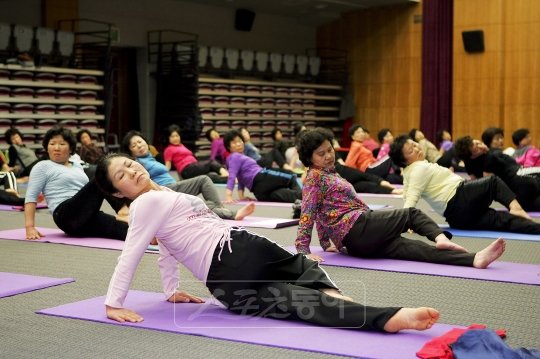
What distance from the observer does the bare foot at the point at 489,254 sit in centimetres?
381

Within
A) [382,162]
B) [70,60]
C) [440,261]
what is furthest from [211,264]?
[70,60]

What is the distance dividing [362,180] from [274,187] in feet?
5.35

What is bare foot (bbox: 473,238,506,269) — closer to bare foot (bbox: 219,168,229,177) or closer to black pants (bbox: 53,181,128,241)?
black pants (bbox: 53,181,128,241)

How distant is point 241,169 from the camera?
7.71 meters

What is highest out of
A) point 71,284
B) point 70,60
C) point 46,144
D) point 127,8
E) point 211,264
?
point 127,8

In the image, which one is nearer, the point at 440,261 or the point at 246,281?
the point at 246,281

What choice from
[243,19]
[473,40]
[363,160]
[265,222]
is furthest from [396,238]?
[243,19]

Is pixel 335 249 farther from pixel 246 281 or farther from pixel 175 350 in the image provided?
pixel 175 350

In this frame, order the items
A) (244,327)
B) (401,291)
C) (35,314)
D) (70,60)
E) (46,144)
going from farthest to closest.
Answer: (70,60) < (46,144) < (401,291) < (35,314) < (244,327)

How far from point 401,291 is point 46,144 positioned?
9.85 ft

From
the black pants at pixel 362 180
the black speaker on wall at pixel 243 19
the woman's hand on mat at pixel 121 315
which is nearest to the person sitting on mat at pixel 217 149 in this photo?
the black pants at pixel 362 180

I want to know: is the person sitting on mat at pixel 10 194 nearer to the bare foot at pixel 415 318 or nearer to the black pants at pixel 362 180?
the black pants at pixel 362 180

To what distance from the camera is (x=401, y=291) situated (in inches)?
140

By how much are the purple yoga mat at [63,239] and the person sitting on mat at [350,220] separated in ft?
4.64
